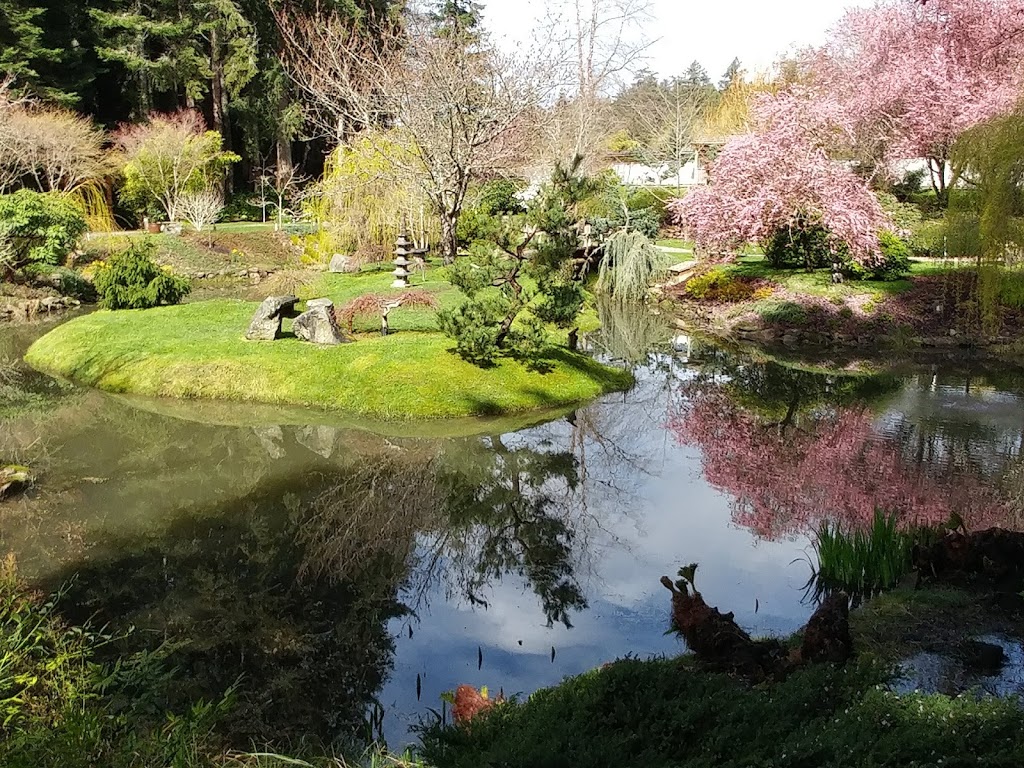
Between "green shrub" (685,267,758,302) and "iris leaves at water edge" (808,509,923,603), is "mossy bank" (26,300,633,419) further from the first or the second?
"green shrub" (685,267,758,302)

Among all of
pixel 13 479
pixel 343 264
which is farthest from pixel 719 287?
pixel 13 479

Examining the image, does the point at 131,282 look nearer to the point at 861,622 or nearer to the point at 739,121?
the point at 861,622

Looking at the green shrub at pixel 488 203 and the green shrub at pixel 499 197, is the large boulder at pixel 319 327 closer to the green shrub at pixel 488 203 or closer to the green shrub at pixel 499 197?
the green shrub at pixel 488 203

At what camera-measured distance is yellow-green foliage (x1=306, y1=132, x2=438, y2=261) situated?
22734 mm

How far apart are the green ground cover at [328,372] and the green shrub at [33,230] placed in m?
6.74

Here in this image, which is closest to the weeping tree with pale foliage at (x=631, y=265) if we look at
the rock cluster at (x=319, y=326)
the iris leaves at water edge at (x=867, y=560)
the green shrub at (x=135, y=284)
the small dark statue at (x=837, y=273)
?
the small dark statue at (x=837, y=273)

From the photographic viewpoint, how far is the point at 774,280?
68.0ft

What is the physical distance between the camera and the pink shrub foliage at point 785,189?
19.2m

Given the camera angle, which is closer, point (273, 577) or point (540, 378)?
point (273, 577)

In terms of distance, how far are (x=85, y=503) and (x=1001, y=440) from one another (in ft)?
37.4

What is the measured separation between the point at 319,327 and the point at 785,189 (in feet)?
40.9

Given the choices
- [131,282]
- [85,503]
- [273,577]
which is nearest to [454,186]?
[131,282]

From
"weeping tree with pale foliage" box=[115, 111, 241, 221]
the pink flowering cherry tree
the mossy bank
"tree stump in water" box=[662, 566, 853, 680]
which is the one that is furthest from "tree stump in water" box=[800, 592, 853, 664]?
"weeping tree with pale foliage" box=[115, 111, 241, 221]

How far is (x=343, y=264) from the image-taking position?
2303 cm
